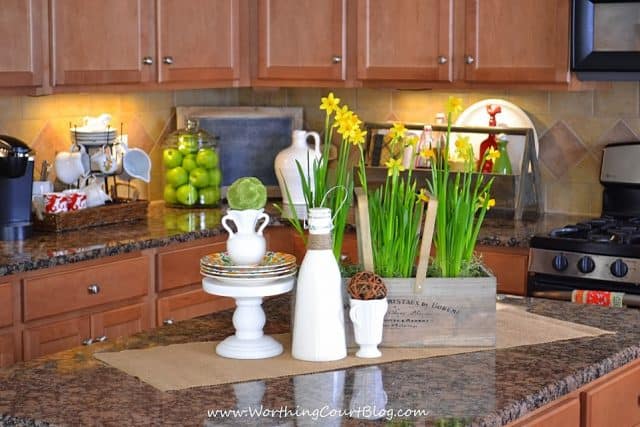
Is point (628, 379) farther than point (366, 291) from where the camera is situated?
Yes

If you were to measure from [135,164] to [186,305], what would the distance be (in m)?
0.65

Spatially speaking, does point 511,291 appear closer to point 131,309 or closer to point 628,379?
point 131,309

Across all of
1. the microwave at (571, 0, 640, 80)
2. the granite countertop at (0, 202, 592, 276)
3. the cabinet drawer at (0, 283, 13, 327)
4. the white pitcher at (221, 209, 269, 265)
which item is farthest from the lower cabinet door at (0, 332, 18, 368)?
the microwave at (571, 0, 640, 80)

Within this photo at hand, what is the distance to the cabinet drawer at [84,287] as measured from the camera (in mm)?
3670

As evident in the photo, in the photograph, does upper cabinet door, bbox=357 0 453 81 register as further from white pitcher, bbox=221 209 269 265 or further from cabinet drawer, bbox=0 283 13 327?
white pitcher, bbox=221 209 269 265

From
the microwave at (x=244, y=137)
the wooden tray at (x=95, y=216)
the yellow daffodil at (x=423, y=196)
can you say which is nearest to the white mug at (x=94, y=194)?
the wooden tray at (x=95, y=216)

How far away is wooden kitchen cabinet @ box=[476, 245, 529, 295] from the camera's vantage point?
4125mm

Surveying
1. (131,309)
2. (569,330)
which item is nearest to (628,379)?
(569,330)

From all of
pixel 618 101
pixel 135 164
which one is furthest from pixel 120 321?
pixel 618 101

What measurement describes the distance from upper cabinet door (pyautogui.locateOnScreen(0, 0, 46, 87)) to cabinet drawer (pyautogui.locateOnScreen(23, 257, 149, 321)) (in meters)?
0.70

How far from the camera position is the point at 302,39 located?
4715 millimetres

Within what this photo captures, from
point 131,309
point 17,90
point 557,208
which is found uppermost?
point 17,90

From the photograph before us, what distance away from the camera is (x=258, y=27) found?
4.77 m

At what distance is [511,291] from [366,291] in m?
1.91
